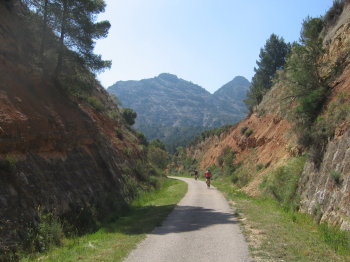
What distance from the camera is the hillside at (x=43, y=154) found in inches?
414

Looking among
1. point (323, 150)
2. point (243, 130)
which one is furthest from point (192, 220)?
point (243, 130)

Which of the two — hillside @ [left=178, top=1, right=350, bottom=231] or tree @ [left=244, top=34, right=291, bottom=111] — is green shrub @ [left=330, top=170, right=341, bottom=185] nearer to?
hillside @ [left=178, top=1, right=350, bottom=231]

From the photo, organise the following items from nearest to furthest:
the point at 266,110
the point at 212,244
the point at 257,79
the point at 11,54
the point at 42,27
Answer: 1. the point at 212,244
2. the point at 11,54
3. the point at 42,27
4. the point at 266,110
5. the point at 257,79

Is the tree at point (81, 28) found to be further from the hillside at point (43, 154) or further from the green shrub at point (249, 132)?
the green shrub at point (249, 132)

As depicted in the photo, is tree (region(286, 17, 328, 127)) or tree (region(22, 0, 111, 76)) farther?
tree (region(22, 0, 111, 76))

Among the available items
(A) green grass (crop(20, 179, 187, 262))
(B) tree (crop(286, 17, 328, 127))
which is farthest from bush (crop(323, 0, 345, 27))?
(A) green grass (crop(20, 179, 187, 262))

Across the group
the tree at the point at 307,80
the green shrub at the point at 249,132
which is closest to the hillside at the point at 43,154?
the tree at the point at 307,80

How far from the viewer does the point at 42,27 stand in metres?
20.1

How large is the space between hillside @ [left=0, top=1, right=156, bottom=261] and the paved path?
2.91m

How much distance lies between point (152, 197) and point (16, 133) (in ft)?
36.9

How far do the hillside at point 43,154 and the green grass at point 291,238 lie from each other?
5.74m

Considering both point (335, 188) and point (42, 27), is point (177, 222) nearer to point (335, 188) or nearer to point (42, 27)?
point (335, 188)

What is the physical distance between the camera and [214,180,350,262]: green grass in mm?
8180

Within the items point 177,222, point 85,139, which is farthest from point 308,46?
point 85,139
